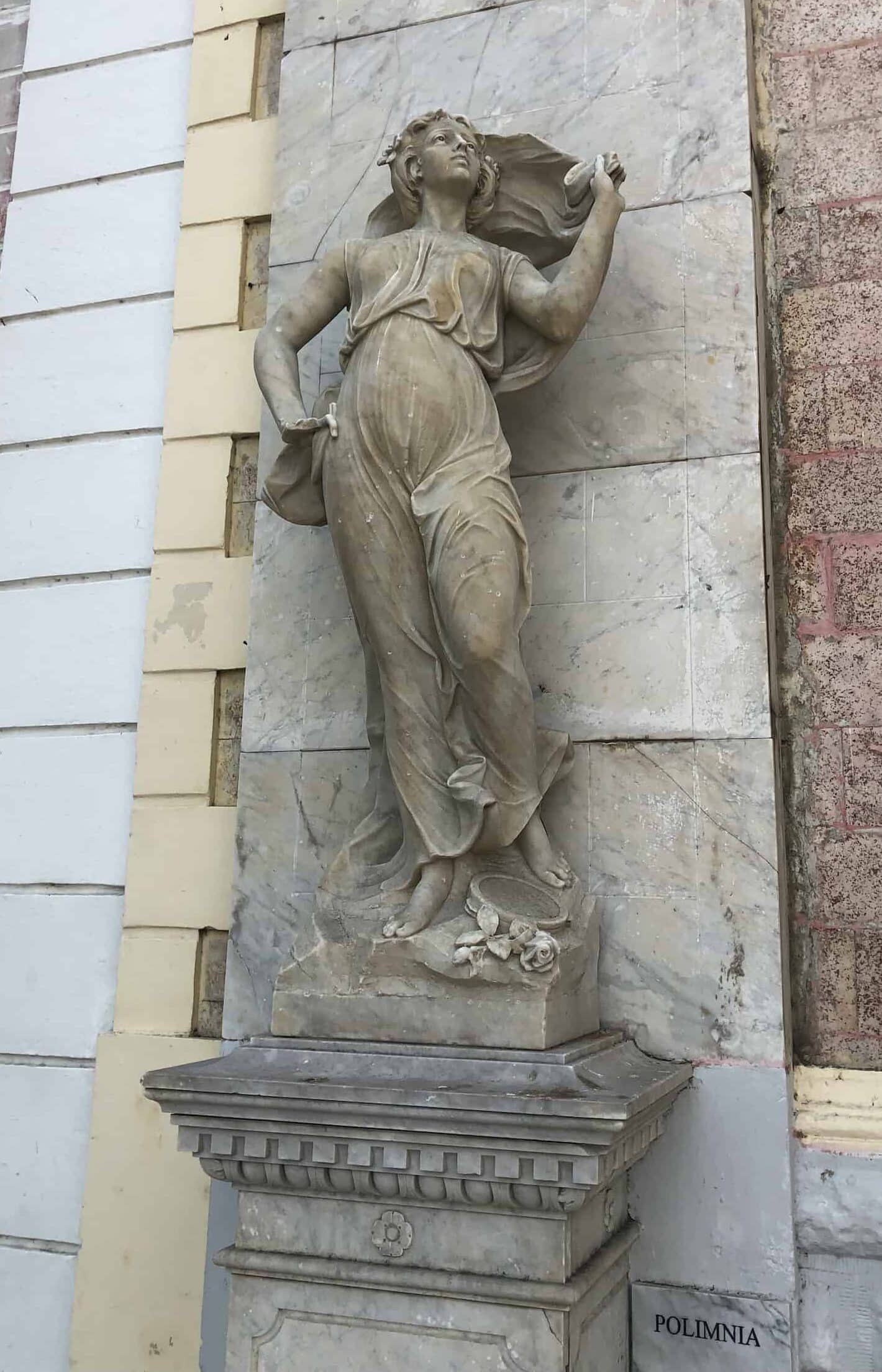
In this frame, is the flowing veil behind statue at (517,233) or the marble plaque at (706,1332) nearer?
the marble plaque at (706,1332)

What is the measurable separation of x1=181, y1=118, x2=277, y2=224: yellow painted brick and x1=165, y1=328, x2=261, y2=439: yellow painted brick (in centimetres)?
53

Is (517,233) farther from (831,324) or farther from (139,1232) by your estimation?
(139,1232)

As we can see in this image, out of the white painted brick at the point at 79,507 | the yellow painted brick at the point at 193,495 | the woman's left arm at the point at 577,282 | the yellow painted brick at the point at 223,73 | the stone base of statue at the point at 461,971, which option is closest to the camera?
the stone base of statue at the point at 461,971

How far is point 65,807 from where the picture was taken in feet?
14.4

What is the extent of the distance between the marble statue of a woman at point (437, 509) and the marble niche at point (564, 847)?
216mm

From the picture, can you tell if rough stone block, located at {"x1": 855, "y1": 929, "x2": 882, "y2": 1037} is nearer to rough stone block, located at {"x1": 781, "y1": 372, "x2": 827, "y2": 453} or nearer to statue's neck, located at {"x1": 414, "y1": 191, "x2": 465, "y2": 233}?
rough stone block, located at {"x1": 781, "y1": 372, "x2": 827, "y2": 453}

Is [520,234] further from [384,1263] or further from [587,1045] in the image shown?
[384,1263]

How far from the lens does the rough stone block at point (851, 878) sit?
351cm

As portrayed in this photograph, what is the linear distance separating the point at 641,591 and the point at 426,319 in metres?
1.06

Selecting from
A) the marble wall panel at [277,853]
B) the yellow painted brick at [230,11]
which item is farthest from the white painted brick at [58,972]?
the yellow painted brick at [230,11]

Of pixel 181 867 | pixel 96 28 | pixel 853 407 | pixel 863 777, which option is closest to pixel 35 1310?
pixel 181 867

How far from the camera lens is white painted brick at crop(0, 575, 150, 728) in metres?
4.43

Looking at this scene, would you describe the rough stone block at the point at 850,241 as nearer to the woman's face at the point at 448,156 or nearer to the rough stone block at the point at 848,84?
the rough stone block at the point at 848,84

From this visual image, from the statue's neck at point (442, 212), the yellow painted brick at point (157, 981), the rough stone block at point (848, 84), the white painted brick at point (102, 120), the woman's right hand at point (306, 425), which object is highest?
the white painted brick at point (102, 120)
